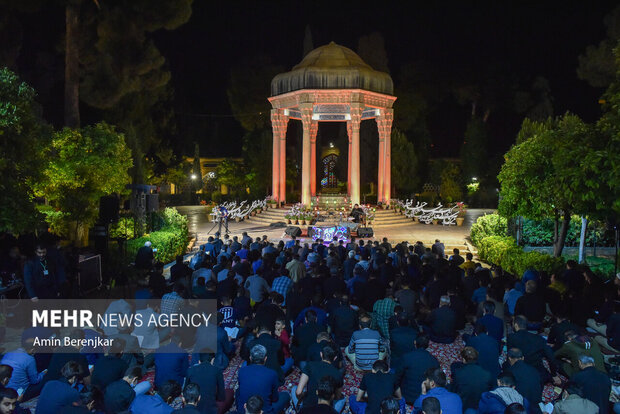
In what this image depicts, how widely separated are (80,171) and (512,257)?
13.7 meters

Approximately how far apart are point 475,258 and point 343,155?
2099 centimetres

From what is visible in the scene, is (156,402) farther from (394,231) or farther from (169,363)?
(394,231)

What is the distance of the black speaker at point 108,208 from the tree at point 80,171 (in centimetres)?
238

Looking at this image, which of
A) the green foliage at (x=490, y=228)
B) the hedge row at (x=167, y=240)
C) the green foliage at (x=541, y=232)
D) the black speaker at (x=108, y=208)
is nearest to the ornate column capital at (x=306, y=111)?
the hedge row at (x=167, y=240)

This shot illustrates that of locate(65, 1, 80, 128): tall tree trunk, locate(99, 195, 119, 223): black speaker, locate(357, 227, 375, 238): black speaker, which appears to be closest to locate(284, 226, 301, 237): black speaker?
locate(357, 227, 375, 238): black speaker

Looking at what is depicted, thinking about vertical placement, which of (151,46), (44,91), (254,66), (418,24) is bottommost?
(44,91)

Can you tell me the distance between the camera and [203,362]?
6074 millimetres

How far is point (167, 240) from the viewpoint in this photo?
1658 centimetres

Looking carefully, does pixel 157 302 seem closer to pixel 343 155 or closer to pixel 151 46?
pixel 151 46

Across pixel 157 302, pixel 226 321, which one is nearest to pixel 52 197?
pixel 157 302

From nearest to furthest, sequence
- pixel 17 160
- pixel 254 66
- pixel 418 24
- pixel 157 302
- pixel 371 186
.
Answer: pixel 157 302
pixel 17 160
pixel 371 186
pixel 254 66
pixel 418 24

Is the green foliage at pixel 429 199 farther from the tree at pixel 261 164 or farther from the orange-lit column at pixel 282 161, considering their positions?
the tree at pixel 261 164

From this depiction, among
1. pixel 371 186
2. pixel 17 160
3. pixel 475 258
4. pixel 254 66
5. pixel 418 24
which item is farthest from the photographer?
pixel 418 24

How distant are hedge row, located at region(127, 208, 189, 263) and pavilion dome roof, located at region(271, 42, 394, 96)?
10.0 metres
